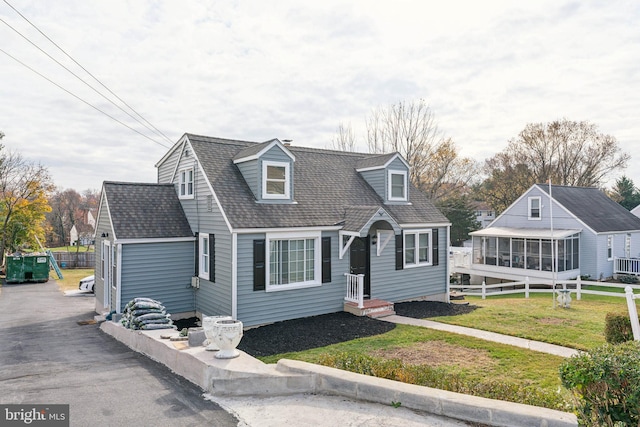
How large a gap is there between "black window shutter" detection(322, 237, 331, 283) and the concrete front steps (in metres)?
1.18

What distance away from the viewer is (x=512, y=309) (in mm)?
14492

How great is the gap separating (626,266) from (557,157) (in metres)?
20.7

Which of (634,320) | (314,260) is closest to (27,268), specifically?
(314,260)

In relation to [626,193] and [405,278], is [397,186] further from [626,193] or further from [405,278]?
[626,193]

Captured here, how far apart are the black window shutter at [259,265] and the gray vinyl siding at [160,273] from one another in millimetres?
3275

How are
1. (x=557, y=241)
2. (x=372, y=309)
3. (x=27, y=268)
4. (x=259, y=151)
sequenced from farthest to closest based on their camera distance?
(x=27, y=268) < (x=557, y=241) < (x=372, y=309) < (x=259, y=151)

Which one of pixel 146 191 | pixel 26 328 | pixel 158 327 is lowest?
pixel 26 328

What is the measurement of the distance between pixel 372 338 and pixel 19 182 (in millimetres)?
35695

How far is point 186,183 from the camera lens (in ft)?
48.1

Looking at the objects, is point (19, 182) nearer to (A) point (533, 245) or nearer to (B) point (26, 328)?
(B) point (26, 328)

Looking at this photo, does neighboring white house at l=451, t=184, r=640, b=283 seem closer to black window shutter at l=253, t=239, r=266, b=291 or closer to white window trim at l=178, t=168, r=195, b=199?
black window shutter at l=253, t=239, r=266, b=291

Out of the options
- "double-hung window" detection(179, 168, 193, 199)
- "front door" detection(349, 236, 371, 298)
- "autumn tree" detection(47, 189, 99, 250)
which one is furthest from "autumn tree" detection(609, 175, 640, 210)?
"autumn tree" detection(47, 189, 99, 250)

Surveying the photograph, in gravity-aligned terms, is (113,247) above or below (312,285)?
above

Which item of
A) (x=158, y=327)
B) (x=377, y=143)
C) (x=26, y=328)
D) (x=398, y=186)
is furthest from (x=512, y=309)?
(x=377, y=143)
